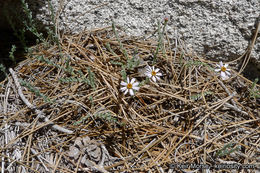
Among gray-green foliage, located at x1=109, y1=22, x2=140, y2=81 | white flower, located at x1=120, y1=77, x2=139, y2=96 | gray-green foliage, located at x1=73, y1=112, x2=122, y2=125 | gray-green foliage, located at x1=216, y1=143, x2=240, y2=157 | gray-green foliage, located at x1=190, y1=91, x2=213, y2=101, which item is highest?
gray-green foliage, located at x1=109, y1=22, x2=140, y2=81

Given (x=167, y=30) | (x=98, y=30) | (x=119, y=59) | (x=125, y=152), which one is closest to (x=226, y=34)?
(x=167, y=30)

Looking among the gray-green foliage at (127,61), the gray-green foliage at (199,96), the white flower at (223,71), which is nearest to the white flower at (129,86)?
the gray-green foliage at (127,61)

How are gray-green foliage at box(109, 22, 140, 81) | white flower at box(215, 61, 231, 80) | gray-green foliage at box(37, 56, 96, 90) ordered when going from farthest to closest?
1. white flower at box(215, 61, 231, 80)
2. gray-green foliage at box(109, 22, 140, 81)
3. gray-green foliage at box(37, 56, 96, 90)

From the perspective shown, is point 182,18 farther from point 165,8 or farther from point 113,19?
point 113,19

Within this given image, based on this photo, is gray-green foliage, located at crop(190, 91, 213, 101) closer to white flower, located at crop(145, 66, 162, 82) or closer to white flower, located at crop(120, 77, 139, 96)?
white flower, located at crop(145, 66, 162, 82)

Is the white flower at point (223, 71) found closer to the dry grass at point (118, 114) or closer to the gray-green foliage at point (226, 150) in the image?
the dry grass at point (118, 114)

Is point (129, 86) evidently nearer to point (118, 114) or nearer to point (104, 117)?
point (118, 114)

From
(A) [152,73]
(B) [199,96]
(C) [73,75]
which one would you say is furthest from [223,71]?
(C) [73,75]

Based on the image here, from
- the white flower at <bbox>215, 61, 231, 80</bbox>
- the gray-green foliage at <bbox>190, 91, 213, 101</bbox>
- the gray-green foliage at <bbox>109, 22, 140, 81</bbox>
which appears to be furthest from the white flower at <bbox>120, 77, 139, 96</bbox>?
the white flower at <bbox>215, 61, 231, 80</bbox>
